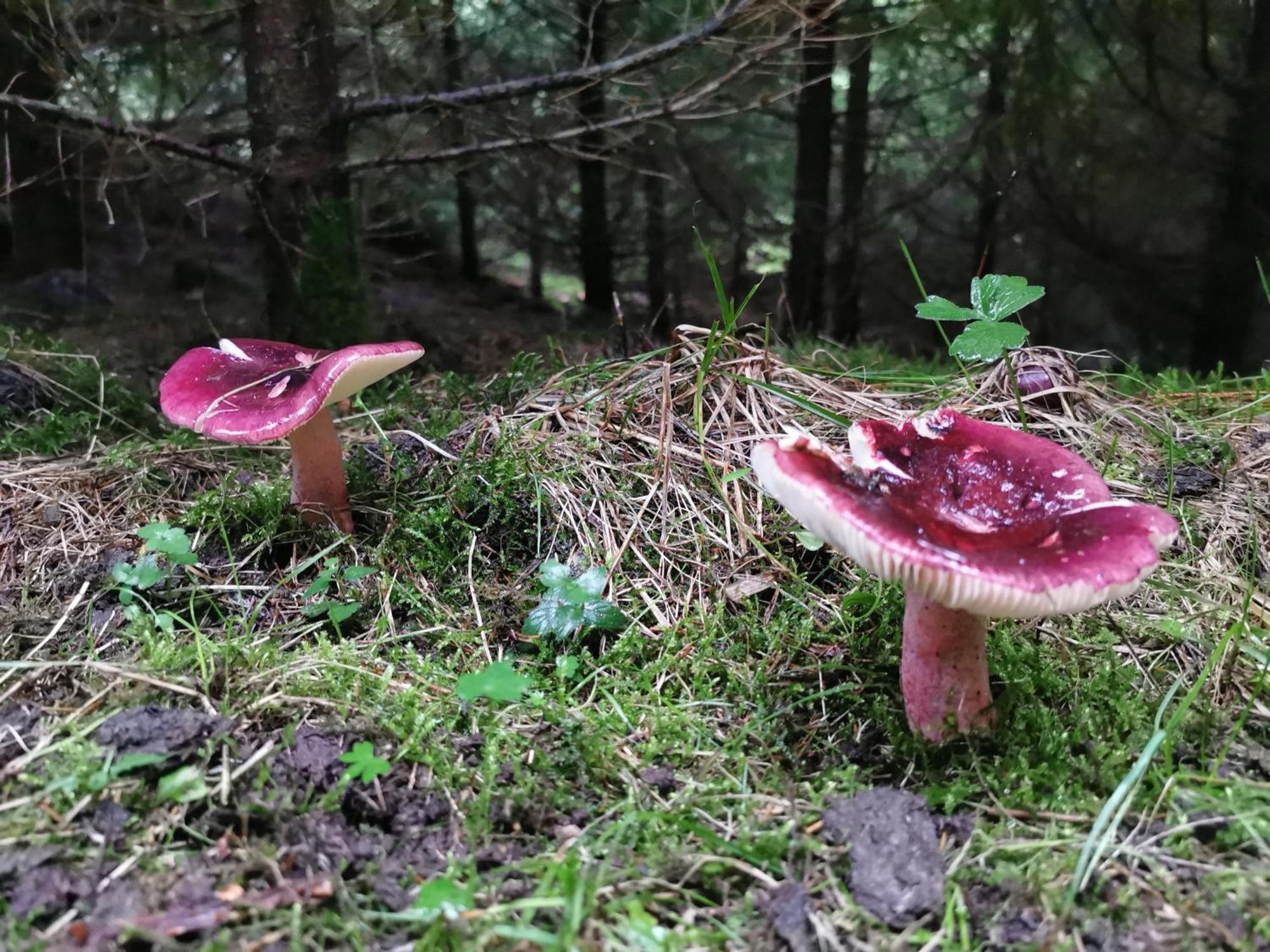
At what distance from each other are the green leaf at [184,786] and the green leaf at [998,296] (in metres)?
2.48

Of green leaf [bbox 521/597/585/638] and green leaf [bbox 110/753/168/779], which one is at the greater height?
green leaf [bbox 110/753/168/779]

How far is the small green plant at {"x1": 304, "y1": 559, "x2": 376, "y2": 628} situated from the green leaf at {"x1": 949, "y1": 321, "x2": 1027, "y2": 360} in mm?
1957

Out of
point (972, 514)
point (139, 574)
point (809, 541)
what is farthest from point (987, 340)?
point (139, 574)

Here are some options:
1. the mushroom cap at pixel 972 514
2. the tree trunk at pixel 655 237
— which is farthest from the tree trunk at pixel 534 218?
the mushroom cap at pixel 972 514

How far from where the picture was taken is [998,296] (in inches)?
104

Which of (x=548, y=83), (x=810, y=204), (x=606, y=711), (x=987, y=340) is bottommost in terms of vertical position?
(x=606, y=711)

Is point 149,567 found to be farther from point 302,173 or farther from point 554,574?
point 302,173

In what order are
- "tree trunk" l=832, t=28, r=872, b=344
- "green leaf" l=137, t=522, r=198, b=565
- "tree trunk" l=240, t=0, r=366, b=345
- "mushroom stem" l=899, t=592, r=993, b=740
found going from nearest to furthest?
"mushroom stem" l=899, t=592, r=993, b=740 < "green leaf" l=137, t=522, r=198, b=565 < "tree trunk" l=240, t=0, r=366, b=345 < "tree trunk" l=832, t=28, r=872, b=344

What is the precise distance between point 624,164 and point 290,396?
2.72 meters

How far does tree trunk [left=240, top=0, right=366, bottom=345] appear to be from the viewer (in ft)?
14.5

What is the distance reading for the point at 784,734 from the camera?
1.99 meters

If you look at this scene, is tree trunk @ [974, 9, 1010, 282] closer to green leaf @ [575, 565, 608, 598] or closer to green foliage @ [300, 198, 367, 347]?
green foliage @ [300, 198, 367, 347]

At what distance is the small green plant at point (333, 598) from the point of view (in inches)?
90.4

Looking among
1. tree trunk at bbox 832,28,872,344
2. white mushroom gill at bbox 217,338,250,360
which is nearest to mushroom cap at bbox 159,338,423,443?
white mushroom gill at bbox 217,338,250,360
